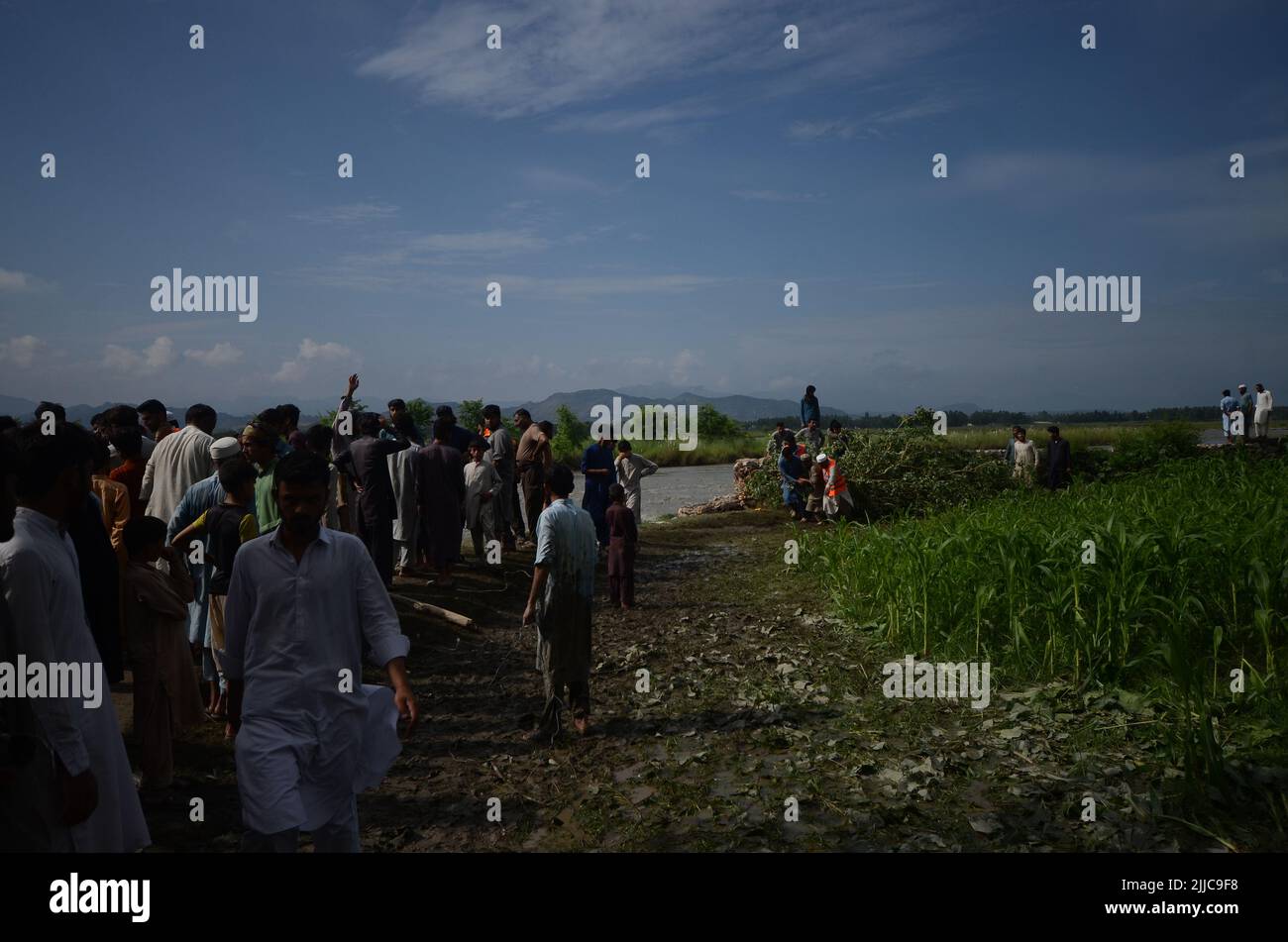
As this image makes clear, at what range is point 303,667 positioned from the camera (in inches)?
145

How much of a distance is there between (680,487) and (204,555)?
97.6ft

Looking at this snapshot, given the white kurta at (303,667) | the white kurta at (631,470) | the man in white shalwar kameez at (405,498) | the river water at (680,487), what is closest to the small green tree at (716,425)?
the river water at (680,487)

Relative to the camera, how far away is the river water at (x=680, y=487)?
28.7m

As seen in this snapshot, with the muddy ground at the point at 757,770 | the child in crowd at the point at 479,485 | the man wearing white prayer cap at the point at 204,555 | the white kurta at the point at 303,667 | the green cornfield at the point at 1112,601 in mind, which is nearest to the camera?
the white kurta at the point at 303,667

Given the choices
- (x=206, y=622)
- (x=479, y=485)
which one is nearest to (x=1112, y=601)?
(x=206, y=622)

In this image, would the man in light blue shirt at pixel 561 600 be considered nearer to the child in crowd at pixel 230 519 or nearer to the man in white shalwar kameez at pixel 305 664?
the child in crowd at pixel 230 519

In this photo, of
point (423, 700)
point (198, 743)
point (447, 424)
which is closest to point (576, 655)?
point (423, 700)

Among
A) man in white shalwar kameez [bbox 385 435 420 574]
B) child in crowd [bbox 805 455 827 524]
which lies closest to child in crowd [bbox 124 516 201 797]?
man in white shalwar kameez [bbox 385 435 420 574]

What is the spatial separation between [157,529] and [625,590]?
7.01 metres

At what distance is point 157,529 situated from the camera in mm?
5820

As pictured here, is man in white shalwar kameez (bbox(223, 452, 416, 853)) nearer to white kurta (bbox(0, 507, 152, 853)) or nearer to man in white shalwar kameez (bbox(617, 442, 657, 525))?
white kurta (bbox(0, 507, 152, 853))

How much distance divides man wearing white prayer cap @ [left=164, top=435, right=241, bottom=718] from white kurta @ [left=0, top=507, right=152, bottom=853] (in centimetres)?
277

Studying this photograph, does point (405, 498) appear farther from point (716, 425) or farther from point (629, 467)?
point (716, 425)

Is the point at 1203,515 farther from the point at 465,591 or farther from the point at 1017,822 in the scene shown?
the point at 465,591
